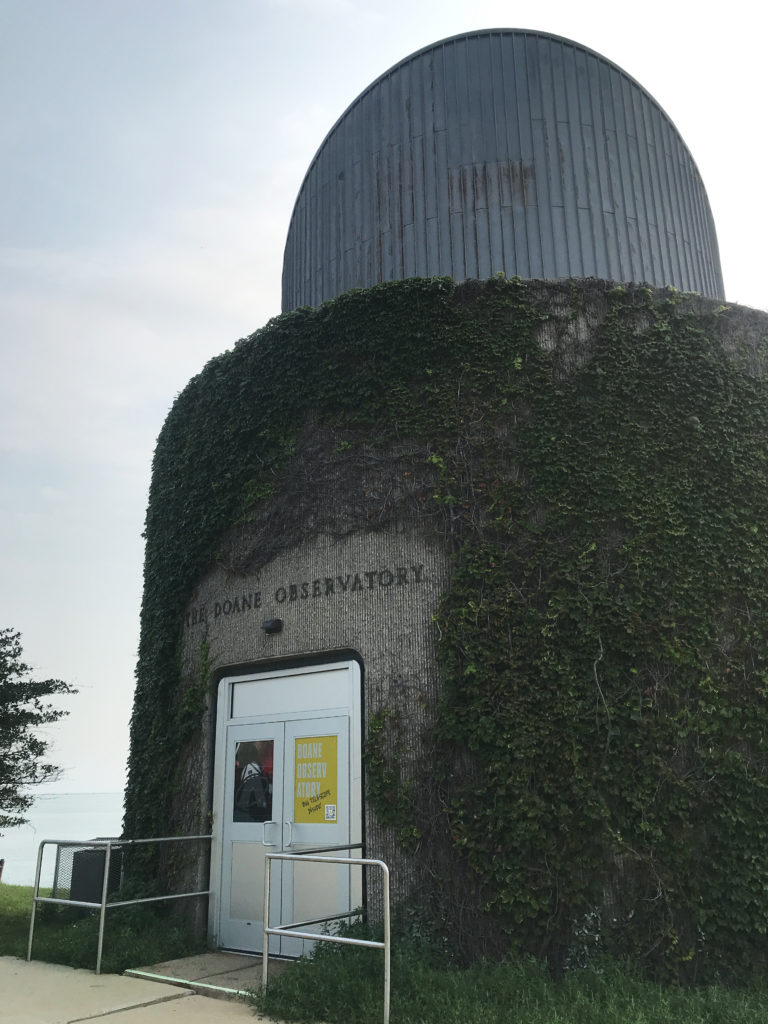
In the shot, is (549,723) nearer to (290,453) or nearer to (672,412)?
(672,412)

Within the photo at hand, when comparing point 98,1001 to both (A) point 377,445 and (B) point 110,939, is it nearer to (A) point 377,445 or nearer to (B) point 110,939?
(B) point 110,939

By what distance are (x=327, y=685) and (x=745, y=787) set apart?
4.04 m

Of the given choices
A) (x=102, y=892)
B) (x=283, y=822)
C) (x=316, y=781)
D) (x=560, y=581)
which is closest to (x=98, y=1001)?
(x=102, y=892)

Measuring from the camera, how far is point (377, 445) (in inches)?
354

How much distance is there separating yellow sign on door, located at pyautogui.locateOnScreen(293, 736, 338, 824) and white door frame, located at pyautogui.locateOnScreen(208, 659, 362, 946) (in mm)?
238

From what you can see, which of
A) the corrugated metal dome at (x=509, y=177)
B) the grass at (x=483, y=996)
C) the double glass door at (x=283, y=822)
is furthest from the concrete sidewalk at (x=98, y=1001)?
the corrugated metal dome at (x=509, y=177)

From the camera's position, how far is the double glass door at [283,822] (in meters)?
8.17

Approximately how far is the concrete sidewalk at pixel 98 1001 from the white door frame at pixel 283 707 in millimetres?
1667

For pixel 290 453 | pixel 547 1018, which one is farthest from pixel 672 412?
pixel 547 1018

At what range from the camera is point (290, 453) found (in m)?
9.48

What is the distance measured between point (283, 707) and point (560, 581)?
3292 millimetres

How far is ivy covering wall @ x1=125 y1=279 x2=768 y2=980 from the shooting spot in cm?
708

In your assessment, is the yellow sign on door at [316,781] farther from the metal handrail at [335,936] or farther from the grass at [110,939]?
the grass at [110,939]

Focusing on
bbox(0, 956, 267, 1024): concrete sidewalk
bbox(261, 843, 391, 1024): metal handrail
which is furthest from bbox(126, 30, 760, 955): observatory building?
bbox(0, 956, 267, 1024): concrete sidewalk
